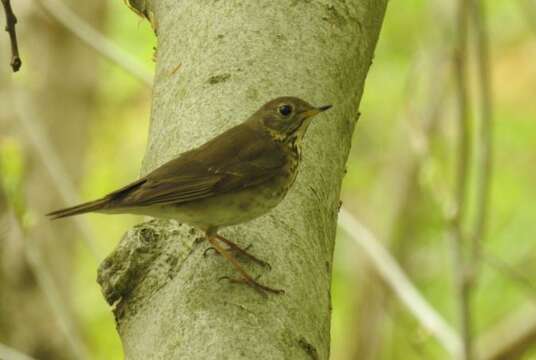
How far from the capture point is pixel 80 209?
3.04 m

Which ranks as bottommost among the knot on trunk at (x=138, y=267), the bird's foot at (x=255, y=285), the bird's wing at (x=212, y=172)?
the bird's foot at (x=255, y=285)

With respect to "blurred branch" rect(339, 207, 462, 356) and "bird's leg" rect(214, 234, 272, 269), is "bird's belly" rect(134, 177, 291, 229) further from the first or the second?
"blurred branch" rect(339, 207, 462, 356)

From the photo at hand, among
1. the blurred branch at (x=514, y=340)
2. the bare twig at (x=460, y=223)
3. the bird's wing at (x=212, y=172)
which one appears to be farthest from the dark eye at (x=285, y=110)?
the blurred branch at (x=514, y=340)

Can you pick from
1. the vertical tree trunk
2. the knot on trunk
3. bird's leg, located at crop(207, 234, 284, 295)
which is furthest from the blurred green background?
the knot on trunk

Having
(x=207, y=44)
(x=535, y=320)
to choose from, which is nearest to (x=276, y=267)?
(x=207, y=44)

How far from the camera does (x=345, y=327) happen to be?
9.88m

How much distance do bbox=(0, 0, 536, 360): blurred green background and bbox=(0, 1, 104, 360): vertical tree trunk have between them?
0.01 metres

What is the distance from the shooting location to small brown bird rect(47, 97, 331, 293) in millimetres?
2990

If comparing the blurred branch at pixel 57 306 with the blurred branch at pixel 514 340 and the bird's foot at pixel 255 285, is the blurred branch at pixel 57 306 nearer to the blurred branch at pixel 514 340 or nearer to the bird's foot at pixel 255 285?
the bird's foot at pixel 255 285

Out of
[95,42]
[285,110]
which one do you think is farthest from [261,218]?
[95,42]

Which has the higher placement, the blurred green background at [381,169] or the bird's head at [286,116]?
the blurred green background at [381,169]

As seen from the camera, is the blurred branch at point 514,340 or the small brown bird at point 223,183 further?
the blurred branch at point 514,340

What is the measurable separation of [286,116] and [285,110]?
157 mm

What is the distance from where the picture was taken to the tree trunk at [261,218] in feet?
7.82
